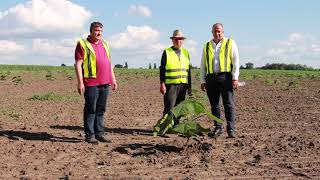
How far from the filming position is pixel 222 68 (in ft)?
24.4

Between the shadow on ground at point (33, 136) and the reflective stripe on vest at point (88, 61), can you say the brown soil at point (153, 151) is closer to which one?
the shadow on ground at point (33, 136)

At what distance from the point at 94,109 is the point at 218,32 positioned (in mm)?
2221

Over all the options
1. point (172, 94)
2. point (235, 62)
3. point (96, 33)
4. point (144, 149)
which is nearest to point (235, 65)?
point (235, 62)

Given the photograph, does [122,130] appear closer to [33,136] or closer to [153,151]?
[33,136]

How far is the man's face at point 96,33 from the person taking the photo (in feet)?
23.3

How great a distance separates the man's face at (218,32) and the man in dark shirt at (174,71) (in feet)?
1.82

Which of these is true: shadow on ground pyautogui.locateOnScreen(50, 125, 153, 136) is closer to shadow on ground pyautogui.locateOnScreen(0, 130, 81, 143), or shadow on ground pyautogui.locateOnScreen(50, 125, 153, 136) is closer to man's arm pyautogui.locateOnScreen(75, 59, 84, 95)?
shadow on ground pyautogui.locateOnScreen(0, 130, 81, 143)

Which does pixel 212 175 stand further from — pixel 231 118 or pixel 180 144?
pixel 231 118

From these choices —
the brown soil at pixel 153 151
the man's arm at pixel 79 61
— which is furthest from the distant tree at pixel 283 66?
the man's arm at pixel 79 61

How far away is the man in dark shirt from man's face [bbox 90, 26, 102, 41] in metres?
1.22

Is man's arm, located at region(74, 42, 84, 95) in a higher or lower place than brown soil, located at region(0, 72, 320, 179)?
higher

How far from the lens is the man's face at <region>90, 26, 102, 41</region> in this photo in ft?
23.3

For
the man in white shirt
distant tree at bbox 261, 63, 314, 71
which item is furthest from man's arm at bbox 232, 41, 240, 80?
distant tree at bbox 261, 63, 314, 71

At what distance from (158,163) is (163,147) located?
88cm
